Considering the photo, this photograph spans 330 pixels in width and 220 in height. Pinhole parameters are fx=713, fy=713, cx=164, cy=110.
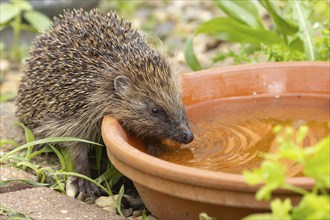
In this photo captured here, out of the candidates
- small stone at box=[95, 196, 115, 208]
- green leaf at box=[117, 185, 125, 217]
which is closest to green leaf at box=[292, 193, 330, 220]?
green leaf at box=[117, 185, 125, 217]

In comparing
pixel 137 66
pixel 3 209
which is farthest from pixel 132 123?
pixel 3 209

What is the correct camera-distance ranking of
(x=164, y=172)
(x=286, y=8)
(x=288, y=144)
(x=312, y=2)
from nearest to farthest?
(x=288, y=144) → (x=164, y=172) → (x=312, y=2) → (x=286, y=8)

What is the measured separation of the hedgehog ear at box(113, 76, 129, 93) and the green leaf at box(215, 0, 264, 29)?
1623mm

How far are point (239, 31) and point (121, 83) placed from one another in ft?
5.36

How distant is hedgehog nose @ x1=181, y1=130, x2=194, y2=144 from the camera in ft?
13.2

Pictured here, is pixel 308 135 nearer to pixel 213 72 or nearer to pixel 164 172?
pixel 213 72

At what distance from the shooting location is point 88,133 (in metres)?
4.39

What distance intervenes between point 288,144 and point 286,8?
367 centimetres

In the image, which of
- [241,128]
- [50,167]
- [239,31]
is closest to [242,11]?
[239,31]

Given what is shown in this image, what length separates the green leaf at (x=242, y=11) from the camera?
5598 millimetres

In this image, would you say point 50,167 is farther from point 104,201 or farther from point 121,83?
point 121,83

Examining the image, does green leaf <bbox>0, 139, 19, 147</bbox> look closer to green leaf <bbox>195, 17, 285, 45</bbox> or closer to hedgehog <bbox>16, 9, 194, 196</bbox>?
hedgehog <bbox>16, 9, 194, 196</bbox>

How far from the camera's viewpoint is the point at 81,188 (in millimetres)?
4188

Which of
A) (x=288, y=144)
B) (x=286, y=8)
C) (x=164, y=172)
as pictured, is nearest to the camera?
(x=288, y=144)
